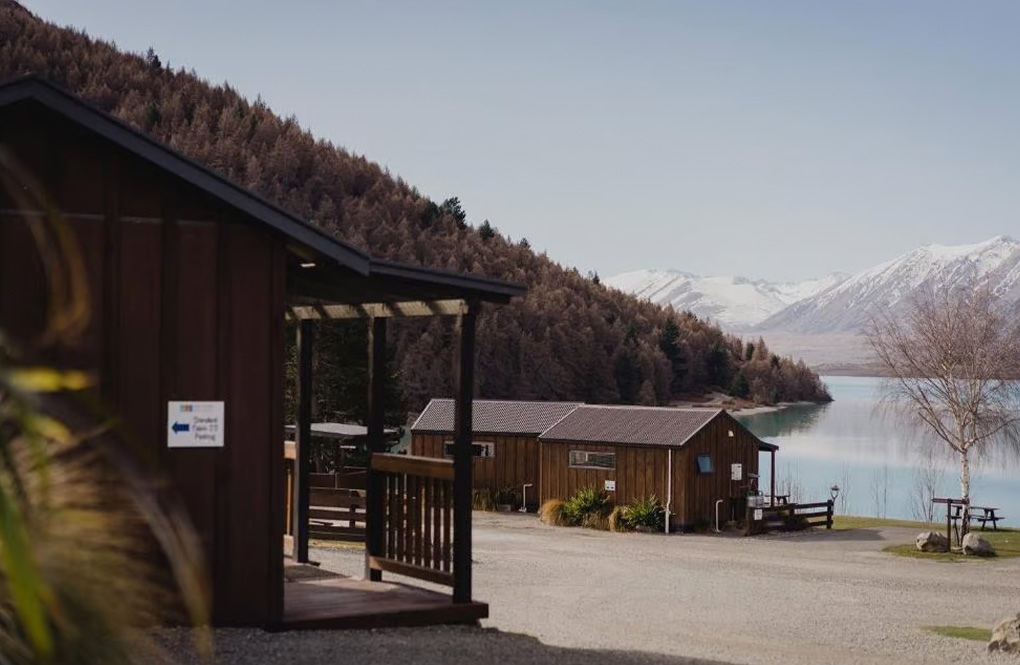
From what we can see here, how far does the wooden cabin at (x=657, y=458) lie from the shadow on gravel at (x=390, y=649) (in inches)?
881

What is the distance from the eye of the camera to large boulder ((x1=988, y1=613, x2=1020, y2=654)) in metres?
12.9

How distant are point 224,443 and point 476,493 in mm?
27969

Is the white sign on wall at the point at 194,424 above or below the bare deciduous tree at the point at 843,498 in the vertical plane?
above

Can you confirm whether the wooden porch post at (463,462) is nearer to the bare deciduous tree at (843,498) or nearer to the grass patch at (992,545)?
the grass patch at (992,545)

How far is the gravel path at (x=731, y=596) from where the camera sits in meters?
12.9

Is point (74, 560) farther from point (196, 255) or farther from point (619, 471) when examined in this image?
point (619, 471)

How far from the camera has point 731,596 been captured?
17.9m

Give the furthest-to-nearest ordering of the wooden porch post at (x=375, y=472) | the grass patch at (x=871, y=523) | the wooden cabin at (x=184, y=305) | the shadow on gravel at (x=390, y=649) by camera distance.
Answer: the grass patch at (x=871, y=523)
the wooden porch post at (x=375, y=472)
the wooden cabin at (x=184, y=305)
the shadow on gravel at (x=390, y=649)

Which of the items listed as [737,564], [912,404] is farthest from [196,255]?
[912,404]

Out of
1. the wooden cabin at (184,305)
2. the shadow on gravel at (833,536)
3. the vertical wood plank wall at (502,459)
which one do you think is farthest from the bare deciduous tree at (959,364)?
the wooden cabin at (184,305)

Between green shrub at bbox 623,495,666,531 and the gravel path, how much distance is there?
6.11ft

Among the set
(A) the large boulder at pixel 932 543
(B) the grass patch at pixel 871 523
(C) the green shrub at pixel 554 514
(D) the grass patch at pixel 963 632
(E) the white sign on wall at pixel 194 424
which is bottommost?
(B) the grass patch at pixel 871 523

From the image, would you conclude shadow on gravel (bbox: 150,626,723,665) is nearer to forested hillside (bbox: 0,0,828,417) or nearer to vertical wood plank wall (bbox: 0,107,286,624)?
vertical wood plank wall (bbox: 0,107,286,624)

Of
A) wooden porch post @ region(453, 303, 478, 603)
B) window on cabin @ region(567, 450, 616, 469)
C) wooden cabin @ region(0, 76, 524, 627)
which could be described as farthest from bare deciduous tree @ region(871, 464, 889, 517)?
wooden cabin @ region(0, 76, 524, 627)
